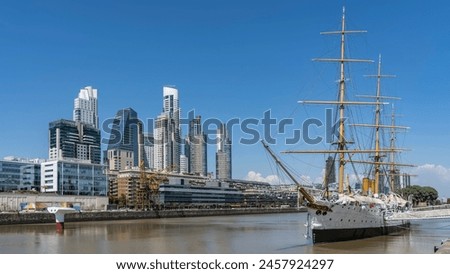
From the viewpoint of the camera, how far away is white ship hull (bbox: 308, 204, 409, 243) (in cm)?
2583

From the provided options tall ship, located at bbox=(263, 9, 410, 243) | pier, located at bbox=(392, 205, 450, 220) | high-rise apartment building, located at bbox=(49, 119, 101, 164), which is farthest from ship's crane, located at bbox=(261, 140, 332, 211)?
high-rise apartment building, located at bbox=(49, 119, 101, 164)

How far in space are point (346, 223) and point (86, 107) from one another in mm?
61672

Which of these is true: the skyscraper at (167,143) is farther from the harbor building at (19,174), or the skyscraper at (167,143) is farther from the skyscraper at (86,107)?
the harbor building at (19,174)

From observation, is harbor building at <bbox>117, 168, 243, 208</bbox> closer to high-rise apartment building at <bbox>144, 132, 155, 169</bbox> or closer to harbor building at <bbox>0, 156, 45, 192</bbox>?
high-rise apartment building at <bbox>144, 132, 155, 169</bbox>

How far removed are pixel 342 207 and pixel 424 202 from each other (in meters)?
52.8

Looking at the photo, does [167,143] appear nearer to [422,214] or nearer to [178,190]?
[178,190]

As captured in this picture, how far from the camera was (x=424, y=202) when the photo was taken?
75250 mm

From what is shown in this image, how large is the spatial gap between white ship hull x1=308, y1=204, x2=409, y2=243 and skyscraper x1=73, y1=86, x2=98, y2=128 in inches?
1639

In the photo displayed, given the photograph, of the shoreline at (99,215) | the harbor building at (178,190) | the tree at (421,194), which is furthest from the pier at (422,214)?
the harbor building at (178,190)

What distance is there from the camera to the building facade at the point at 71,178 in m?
78.3

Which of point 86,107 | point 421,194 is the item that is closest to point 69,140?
point 86,107

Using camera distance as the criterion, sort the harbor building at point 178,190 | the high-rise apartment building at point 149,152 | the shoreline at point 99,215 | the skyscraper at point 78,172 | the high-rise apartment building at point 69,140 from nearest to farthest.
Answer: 1. the shoreline at point 99,215
2. the skyscraper at point 78,172
3. the harbor building at point 178,190
4. the high-rise apartment building at point 69,140
5. the high-rise apartment building at point 149,152

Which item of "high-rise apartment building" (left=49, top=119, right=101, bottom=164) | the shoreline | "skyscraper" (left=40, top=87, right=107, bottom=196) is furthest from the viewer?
"high-rise apartment building" (left=49, top=119, right=101, bottom=164)

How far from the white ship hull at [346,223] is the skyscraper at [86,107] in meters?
41.6
